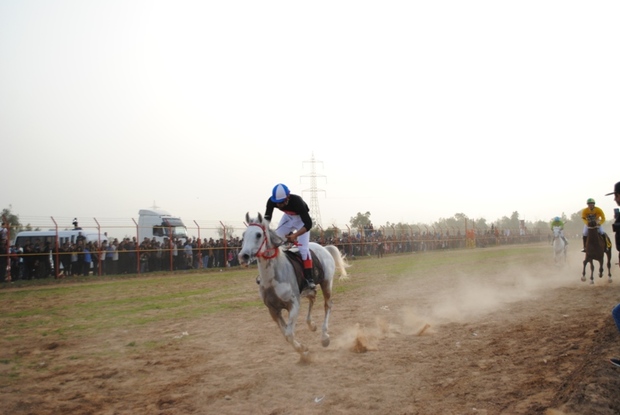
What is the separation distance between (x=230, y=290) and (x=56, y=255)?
1180 centimetres

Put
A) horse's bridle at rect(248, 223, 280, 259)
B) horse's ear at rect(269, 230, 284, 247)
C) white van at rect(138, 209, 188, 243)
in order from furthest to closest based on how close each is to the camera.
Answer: white van at rect(138, 209, 188, 243) → horse's ear at rect(269, 230, 284, 247) → horse's bridle at rect(248, 223, 280, 259)

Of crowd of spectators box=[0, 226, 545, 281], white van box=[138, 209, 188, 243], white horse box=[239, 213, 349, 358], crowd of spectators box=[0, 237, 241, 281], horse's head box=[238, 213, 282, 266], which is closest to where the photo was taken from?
horse's head box=[238, 213, 282, 266]

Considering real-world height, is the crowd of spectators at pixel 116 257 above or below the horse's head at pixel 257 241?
below

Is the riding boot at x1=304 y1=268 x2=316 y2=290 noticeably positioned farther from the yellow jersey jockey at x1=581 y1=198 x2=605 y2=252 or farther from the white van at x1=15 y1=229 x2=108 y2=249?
the white van at x1=15 y1=229 x2=108 y2=249

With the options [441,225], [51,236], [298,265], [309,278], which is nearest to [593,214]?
[309,278]

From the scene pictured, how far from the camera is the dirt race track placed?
599 cm

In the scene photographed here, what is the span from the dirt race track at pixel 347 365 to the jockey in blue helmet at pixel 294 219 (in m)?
1.88

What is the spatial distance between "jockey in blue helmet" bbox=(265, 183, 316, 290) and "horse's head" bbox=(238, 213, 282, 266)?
0.35 m

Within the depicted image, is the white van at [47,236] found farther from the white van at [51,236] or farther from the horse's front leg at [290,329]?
the horse's front leg at [290,329]

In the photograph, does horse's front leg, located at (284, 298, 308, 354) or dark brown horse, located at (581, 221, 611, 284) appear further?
dark brown horse, located at (581, 221, 611, 284)

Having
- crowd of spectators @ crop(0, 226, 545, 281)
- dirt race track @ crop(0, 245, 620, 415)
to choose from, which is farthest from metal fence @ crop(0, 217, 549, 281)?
dirt race track @ crop(0, 245, 620, 415)

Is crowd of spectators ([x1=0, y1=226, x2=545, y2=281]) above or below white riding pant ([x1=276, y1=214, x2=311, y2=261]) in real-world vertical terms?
below

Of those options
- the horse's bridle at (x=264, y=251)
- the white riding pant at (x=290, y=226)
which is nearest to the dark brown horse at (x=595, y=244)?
the white riding pant at (x=290, y=226)

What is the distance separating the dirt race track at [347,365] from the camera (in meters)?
5.99
